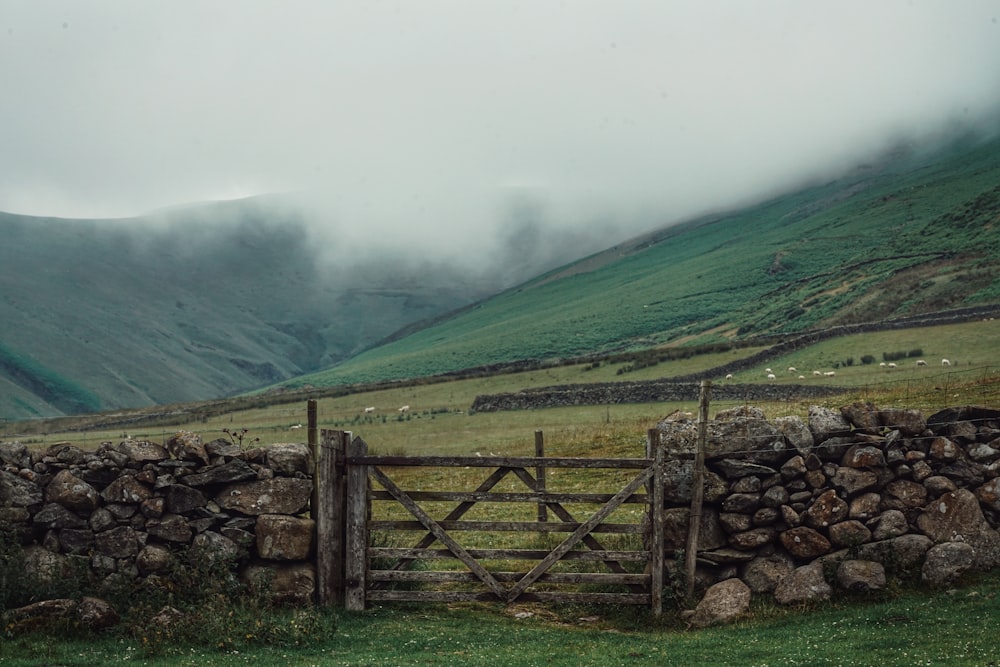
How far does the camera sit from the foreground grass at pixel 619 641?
1154cm

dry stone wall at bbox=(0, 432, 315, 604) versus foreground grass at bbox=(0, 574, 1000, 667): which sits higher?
dry stone wall at bbox=(0, 432, 315, 604)

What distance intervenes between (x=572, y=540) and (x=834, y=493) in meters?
4.11

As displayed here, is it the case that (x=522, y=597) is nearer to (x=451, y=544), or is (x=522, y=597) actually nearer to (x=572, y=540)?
(x=572, y=540)

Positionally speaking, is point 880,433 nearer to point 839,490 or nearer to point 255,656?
point 839,490

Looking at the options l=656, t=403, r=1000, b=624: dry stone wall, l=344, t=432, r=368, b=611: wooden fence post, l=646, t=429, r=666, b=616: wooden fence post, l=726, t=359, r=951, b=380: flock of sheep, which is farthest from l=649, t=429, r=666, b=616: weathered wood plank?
l=726, t=359, r=951, b=380: flock of sheep

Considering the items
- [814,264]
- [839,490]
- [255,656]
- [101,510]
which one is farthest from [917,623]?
[814,264]

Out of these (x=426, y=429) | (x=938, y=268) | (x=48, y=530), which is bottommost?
(x=426, y=429)

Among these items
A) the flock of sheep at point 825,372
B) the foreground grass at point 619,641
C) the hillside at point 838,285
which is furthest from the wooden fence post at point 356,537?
the hillside at point 838,285

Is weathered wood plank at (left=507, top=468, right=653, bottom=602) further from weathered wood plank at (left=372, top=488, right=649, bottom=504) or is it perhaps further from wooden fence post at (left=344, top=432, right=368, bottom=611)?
wooden fence post at (left=344, top=432, right=368, bottom=611)

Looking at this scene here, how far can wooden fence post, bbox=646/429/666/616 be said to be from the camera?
14461mm

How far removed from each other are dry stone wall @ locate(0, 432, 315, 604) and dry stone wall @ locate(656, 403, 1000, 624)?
609 cm

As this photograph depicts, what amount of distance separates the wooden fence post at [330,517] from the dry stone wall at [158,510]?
8.0 inches

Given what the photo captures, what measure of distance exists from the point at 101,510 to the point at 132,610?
1.74 meters

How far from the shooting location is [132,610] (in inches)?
515
